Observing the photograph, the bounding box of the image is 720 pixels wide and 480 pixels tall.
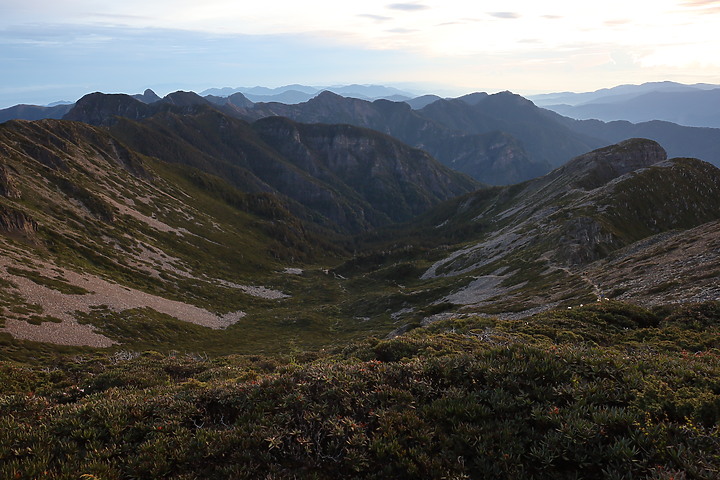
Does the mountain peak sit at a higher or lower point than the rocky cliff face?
higher

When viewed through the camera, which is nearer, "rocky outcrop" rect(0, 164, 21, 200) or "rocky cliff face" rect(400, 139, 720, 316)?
"rocky cliff face" rect(400, 139, 720, 316)

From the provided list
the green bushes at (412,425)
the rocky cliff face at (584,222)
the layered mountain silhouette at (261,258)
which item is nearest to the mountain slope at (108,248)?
the layered mountain silhouette at (261,258)

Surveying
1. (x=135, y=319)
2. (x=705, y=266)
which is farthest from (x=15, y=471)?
(x=135, y=319)

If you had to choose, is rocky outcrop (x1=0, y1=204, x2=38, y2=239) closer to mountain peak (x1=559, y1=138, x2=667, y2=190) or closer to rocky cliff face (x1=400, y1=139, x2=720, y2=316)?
rocky cliff face (x1=400, y1=139, x2=720, y2=316)

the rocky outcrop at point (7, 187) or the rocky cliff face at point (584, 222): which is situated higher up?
the rocky outcrop at point (7, 187)

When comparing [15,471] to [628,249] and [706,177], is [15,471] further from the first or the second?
[706,177]

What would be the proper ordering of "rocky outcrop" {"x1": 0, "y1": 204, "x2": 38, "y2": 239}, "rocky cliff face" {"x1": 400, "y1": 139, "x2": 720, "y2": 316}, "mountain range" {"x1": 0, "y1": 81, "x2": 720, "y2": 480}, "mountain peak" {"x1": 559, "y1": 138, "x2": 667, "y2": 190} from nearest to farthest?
"mountain range" {"x1": 0, "y1": 81, "x2": 720, "y2": 480} < "rocky cliff face" {"x1": 400, "y1": 139, "x2": 720, "y2": 316} < "rocky outcrop" {"x1": 0, "y1": 204, "x2": 38, "y2": 239} < "mountain peak" {"x1": 559, "y1": 138, "x2": 667, "y2": 190}

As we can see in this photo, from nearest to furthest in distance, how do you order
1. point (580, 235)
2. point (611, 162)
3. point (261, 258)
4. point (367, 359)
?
1. point (367, 359)
2. point (580, 235)
3. point (261, 258)
4. point (611, 162)

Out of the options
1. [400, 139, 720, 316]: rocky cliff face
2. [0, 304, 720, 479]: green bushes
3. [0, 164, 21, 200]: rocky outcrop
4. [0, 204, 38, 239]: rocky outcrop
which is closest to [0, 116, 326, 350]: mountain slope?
[0, 204, 38, 239]: rocky outcrop

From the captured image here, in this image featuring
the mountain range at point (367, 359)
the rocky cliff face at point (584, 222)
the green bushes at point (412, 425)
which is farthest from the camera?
the rocky cliff face at point (584, 222)

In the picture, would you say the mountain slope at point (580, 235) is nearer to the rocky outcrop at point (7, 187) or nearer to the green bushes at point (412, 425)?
the green bushes at point (412, 425)

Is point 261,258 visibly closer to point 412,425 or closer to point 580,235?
point 580,235

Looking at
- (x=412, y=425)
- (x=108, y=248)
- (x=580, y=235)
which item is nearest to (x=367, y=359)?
(x=412, y=425)

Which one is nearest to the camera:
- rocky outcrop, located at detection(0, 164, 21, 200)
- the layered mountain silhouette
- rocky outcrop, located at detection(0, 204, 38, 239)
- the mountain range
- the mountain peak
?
the mountain range
